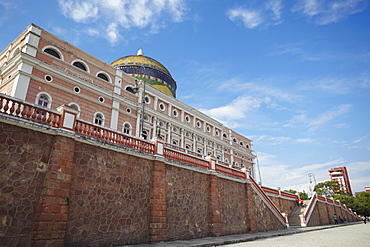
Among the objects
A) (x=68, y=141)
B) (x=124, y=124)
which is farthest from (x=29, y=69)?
(x=68, y=141)

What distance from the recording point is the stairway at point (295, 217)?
23.9m

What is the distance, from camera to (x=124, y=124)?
21.5m

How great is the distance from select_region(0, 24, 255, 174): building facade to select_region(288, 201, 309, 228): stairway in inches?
349

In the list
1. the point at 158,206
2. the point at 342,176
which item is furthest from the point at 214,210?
the point at 342,176

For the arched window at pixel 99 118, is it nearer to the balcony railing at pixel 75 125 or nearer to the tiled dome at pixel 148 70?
the balcony railing at pixel 75 125

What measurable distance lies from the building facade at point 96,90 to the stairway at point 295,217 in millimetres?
8852

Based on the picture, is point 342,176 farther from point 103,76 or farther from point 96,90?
point 96,90

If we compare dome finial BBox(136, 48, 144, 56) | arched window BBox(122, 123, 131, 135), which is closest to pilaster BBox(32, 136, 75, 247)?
arched window BBox(122, 123, 131, 135)

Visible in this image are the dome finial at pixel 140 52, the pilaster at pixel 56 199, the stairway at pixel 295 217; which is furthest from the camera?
the dome finial at pixel 140 52

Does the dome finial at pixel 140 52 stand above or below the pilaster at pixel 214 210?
above

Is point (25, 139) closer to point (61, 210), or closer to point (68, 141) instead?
point (68, 141)

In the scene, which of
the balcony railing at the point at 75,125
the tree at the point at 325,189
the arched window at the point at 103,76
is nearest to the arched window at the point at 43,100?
the arched window at the point at 103,76

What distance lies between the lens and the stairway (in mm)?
23906

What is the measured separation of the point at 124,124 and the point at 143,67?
39.1 feet
